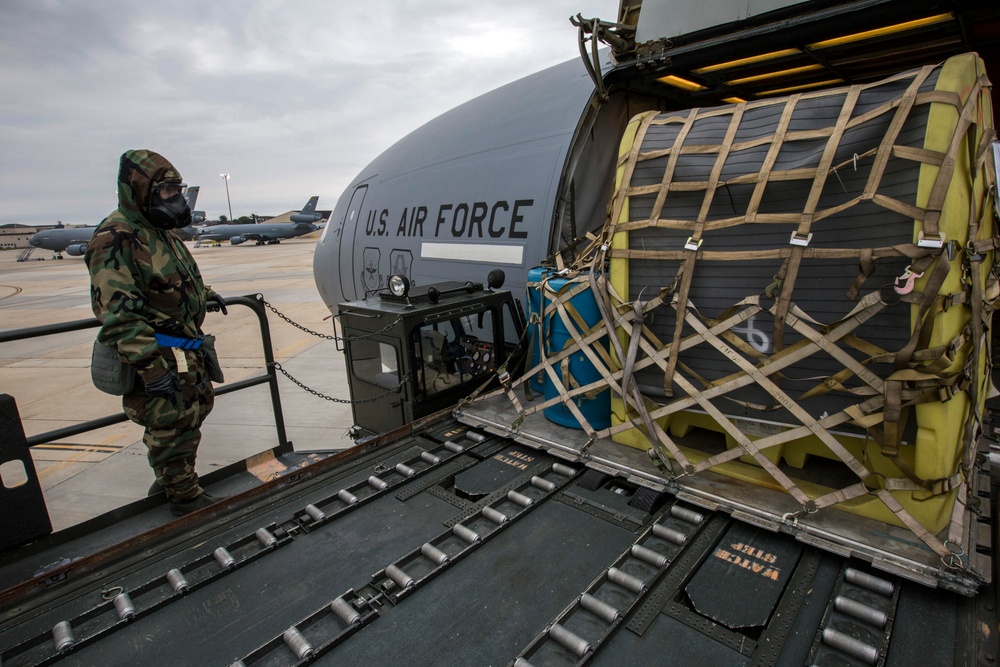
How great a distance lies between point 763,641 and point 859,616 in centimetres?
47

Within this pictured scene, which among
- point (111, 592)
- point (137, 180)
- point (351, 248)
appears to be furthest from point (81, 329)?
point (351, 248)

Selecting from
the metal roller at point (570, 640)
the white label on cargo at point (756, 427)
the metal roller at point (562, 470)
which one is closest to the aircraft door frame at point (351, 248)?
the metal roller at point (562, 470)

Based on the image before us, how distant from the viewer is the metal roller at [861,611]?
230 cm

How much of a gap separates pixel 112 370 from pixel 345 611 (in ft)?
8.33

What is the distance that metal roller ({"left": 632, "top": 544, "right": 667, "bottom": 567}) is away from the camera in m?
2.76

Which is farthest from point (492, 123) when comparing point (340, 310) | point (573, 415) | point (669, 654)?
point (669, 654)

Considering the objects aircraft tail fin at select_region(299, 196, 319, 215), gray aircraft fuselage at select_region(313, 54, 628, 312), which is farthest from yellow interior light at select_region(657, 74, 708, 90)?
aircraft tail fin at select_region(299, 196, 319, 215)

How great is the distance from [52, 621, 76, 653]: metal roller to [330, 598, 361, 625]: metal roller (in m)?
1.17

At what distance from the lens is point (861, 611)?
234 centimetres

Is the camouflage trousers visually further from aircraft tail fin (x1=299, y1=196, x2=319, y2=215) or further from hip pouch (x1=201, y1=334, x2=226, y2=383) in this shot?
aircraft tail fin (x1=299, y1=196, x2=319, y2=215)

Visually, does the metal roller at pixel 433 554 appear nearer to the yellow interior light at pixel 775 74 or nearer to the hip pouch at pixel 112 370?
the hip pouch at pixel 112 370

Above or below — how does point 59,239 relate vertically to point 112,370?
above

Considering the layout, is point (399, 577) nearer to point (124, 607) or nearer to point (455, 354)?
point (124, 607)

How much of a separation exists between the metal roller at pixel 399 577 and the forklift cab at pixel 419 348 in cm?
214
